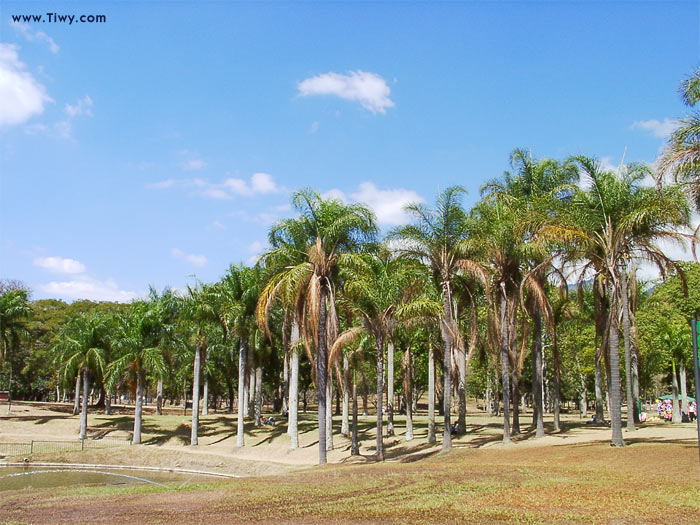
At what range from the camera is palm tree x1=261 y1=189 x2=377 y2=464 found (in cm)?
2666

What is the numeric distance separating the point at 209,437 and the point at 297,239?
20036 millimetres

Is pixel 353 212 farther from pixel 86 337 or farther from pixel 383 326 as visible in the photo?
pixel 86 337

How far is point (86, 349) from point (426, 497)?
3437 centimetres

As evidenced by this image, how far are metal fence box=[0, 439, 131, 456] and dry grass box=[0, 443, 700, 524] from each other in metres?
19.4

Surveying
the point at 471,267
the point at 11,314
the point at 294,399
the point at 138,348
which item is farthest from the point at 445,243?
the point at 11,314

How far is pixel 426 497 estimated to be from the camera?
13.7 meters

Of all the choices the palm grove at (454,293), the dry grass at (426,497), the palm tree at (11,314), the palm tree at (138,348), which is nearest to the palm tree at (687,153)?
the palm grove at (454,293)

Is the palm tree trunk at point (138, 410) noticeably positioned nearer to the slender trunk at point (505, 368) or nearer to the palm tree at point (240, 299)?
the palm tree at point (240, 299)

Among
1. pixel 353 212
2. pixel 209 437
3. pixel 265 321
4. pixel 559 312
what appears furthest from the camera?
pixel 209 437

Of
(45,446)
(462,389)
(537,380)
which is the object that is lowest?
(45,446)

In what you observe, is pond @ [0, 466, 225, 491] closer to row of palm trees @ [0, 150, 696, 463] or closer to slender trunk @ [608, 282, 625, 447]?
row of palm trees @ [0, 150, 696, 463]

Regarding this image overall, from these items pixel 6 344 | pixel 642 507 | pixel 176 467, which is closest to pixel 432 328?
pixel 176 467

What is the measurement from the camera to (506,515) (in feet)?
38.2

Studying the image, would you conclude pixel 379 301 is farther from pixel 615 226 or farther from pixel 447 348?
pixel 615 226
